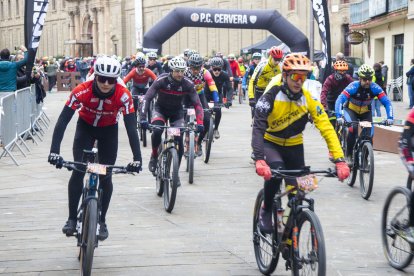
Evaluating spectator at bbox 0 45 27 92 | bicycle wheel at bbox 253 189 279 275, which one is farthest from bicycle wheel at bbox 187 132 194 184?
spectator at bbox 0 45 27 92

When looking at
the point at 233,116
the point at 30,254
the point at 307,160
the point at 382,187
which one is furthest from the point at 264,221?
the point at 233,116

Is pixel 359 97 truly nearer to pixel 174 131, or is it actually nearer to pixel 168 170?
pixel 174 131

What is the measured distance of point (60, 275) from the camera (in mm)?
6809

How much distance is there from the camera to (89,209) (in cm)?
637

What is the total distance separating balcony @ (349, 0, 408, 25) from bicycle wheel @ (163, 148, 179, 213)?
80.4 ft

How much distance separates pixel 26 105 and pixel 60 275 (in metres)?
10.7

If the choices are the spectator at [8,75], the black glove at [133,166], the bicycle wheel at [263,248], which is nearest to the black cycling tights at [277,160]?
the bicycle wheel at [263,248]

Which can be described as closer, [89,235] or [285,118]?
[89,235]

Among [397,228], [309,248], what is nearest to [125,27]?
[397,228]

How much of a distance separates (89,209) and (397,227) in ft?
8.37

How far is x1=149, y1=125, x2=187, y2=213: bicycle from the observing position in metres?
9.60

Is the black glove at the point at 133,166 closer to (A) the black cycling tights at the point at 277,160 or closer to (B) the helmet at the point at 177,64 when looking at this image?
(A) the black cycling tights at the point at 277,160

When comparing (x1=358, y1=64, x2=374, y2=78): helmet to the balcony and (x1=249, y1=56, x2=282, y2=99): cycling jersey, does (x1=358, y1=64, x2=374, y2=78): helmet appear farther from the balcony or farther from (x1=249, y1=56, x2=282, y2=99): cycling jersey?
the balcony

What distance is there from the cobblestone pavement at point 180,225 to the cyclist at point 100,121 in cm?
61
